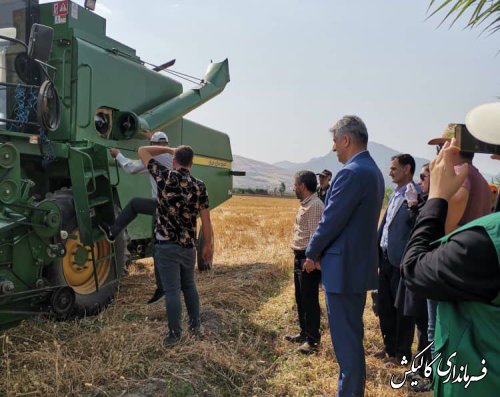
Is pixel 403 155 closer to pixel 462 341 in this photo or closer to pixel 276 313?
pixel 276 313

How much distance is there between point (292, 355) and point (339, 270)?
4.87ft

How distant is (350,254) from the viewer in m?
3.02

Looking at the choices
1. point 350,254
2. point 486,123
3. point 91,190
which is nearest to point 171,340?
point 350,254

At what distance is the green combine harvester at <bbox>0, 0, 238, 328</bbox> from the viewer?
3850mm

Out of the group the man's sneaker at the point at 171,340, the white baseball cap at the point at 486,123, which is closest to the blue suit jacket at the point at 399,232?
the man's sneaker at the point at 171,340

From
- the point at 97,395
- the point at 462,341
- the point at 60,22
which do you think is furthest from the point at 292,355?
the point at 60,22

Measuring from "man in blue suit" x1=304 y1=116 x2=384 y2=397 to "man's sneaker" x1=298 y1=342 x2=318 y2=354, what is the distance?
1.16 meters

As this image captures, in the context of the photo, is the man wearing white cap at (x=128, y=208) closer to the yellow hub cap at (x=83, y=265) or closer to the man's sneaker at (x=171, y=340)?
the yellow hub cap at (x=83, y=265)

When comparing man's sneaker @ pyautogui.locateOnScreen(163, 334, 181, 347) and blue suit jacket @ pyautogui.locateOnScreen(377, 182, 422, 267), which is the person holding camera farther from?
man's sneaker @ pyautogui.locateOnScreen(163, 334, 181, 347)

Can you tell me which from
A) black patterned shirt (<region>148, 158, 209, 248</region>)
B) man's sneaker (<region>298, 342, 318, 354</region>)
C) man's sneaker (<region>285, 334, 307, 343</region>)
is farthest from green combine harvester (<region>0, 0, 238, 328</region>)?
man's sneaker (<region>298, 342, 318, 354</region>)

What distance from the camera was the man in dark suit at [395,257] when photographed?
396 centimetres

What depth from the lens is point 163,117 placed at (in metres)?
6.40

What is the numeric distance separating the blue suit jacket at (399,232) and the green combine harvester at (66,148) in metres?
2.71

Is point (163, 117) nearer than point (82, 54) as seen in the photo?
No
